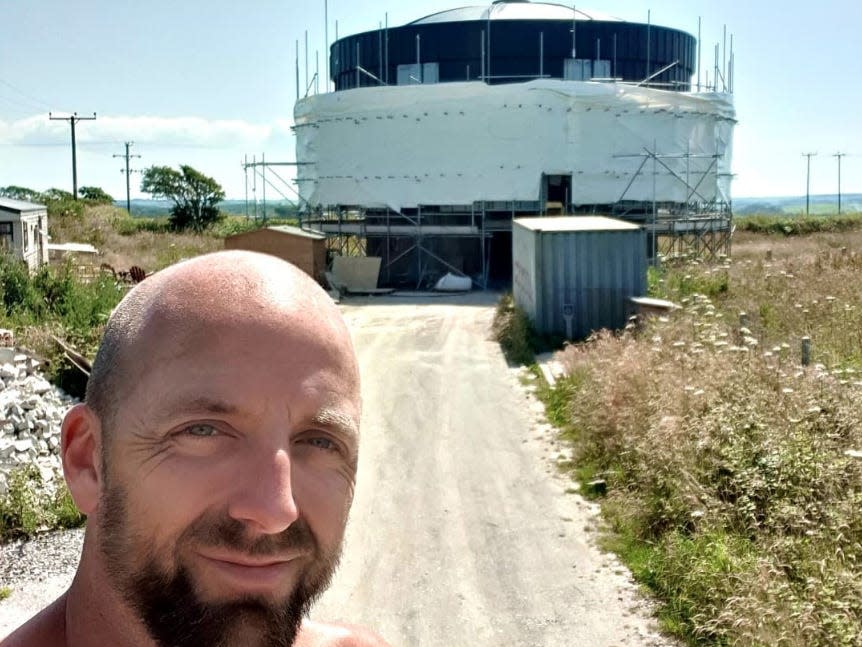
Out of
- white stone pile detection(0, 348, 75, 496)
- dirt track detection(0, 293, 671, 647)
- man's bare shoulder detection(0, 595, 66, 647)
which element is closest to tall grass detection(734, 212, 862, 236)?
dirt track detection(0, 293, 671, 647)

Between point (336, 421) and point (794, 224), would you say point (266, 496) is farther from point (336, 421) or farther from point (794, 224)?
point (794, 224)

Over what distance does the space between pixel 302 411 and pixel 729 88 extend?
46.4 metres

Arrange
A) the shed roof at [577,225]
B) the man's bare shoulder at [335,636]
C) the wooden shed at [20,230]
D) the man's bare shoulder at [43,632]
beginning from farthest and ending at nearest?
1. the wooden shed at [20,230]
2. the shed roof at [577,225]
3. the man's bare shoulder at [335,636]
4. the man's bare shoulder at [43,632]

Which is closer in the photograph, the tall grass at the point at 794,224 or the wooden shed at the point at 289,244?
the wooden shed at the point at 289,244

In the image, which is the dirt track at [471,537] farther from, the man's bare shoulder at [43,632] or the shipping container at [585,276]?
the man's bare shoulder at [43,632]

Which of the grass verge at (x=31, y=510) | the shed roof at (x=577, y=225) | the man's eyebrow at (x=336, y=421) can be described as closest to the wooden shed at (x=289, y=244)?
the shed roof at (x=577, y=225)

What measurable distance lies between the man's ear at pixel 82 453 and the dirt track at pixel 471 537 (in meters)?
6.76

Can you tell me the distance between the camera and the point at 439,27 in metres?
41.3

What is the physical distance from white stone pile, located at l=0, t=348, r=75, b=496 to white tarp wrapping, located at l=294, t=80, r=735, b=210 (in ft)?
78.2

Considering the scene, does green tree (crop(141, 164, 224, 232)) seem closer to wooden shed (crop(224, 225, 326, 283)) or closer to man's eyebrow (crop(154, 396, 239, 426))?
wooden shed (crop(224, 225, 326, 283))

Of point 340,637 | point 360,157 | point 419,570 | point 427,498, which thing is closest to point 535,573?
point 419,570

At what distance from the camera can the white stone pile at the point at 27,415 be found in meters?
Result: 11.9

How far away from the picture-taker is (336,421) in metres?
1.63

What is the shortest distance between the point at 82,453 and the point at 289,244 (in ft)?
103
